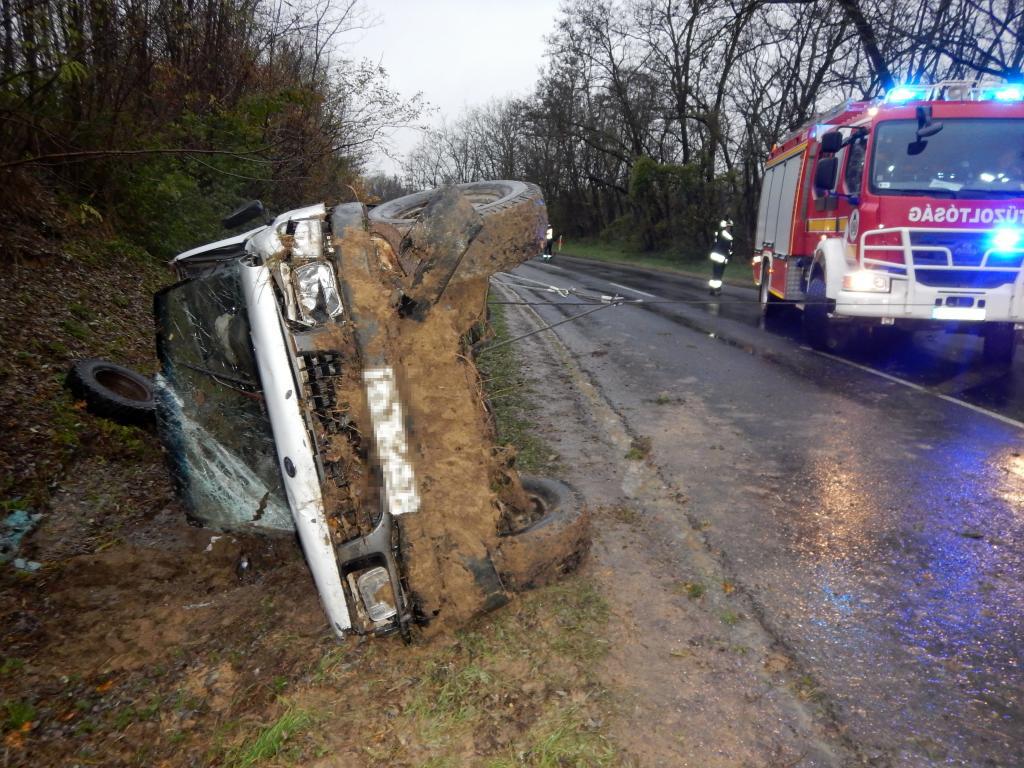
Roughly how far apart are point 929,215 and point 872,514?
489 centimetres

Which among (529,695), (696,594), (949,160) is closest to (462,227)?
(529,695)

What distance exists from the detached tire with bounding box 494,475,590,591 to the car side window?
6734mm

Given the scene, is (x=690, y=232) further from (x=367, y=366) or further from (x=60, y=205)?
(x=367, y=366)

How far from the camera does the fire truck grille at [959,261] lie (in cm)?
717

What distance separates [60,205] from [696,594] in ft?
27.4

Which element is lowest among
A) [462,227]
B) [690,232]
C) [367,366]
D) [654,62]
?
[690,232]

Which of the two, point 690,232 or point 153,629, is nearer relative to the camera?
point 153,629

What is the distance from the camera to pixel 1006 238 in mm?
7176

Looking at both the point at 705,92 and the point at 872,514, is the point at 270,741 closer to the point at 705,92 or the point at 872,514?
the point at 872,514

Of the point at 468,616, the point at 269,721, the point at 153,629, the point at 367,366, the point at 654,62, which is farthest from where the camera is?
the point at 654,62

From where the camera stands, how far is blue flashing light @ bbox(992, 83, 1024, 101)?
7944 mm

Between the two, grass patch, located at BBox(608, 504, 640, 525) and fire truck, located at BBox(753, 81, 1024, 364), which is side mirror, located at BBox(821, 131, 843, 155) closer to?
fire truck, located at BBox(753, 81, 1024, 364)

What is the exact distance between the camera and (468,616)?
2674 millimetres

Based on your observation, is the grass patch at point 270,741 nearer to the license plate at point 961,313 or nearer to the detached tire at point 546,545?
the detached tire at point 546,545
